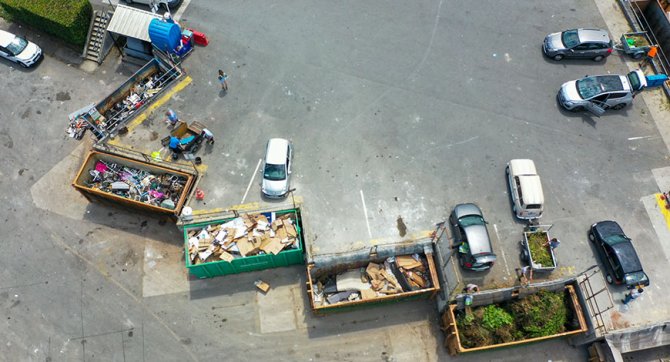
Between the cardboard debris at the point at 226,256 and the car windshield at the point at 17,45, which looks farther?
the car windshield at the point at 17,45

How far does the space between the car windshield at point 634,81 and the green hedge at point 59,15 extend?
35260mm

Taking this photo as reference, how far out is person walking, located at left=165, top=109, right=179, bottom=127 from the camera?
25.0 m

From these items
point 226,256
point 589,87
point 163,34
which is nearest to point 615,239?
point 589,87

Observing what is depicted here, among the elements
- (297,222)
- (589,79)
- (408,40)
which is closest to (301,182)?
(297,222)

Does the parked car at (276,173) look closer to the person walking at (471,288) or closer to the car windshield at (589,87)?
the person walking at (471,288)

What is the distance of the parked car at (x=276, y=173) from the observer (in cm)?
2328

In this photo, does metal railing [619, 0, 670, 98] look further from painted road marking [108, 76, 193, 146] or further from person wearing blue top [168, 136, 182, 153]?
person wearing blue top [168, 136, 182, 153]

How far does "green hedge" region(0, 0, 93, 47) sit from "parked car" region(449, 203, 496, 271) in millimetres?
26292

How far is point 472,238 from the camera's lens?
859 inches

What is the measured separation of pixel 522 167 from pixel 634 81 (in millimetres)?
10518

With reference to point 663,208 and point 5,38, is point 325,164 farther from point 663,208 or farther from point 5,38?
point 5,38

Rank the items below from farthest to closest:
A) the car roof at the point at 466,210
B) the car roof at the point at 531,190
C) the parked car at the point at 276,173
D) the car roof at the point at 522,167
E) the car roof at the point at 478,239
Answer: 1. the car roof at the point at 522,167
2. the parked car at the point at 276,173
3. the car roof at the point at 531,190
4. the car roof at the point at 466,210
5. the car roof at the point at 478,239

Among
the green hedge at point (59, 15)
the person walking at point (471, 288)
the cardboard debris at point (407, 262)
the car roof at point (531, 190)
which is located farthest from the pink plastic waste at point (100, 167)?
the car roof at point (531, 190)

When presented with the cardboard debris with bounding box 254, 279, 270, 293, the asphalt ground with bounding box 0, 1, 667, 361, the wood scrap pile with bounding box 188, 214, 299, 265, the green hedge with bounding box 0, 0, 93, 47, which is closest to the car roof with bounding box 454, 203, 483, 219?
the asphalt ground with bounding box 0, 1, 667, 361
